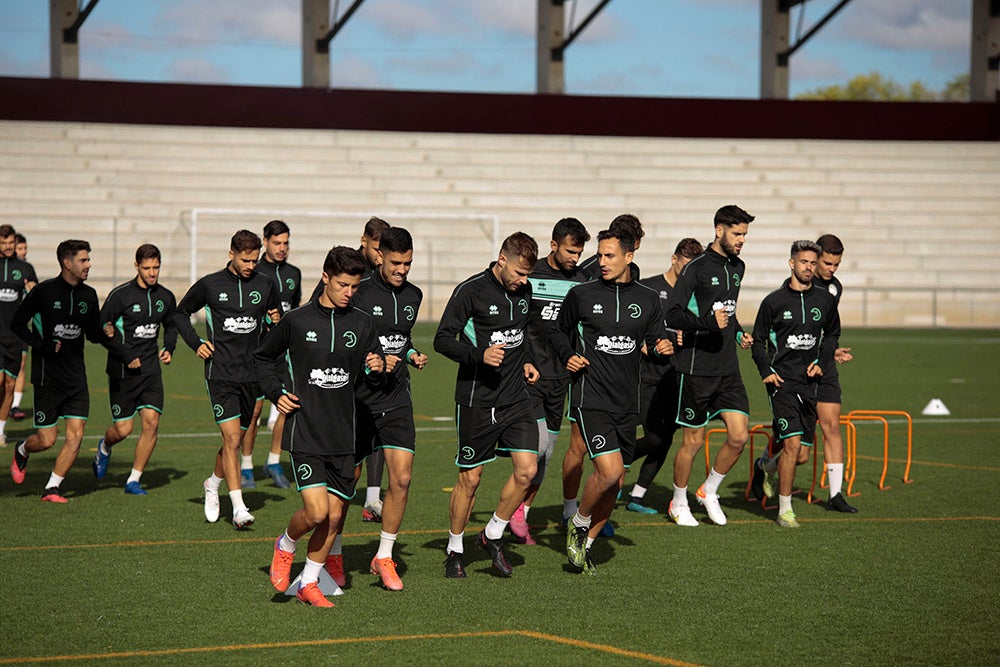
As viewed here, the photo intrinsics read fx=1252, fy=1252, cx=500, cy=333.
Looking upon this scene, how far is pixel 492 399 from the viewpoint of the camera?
7789 millimetres

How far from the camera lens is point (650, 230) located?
3894cm

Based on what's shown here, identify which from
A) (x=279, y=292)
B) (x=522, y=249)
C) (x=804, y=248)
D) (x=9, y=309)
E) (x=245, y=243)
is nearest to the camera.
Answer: (x=522, y=249)

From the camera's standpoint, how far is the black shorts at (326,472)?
269 inches

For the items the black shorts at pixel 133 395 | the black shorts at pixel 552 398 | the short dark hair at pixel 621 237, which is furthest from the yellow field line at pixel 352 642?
the black shorts at pixel 133 395

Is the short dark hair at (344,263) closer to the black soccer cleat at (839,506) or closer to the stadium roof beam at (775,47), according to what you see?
the black soccer cleat at (839,506)

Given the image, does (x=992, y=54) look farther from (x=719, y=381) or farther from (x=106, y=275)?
(x=719, y=381)

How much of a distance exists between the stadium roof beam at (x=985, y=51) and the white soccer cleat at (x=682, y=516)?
35.7 meters

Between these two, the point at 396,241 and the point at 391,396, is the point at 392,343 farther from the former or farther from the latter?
the point at 396,241

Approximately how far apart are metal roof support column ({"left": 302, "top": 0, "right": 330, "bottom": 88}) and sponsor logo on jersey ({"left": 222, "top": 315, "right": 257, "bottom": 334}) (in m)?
30.1

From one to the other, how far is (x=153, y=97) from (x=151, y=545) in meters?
30.8

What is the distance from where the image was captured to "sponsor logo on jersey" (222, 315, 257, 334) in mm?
9594

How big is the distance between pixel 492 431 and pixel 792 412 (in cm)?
289

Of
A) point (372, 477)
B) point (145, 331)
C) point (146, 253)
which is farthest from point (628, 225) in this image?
point (145, 331)


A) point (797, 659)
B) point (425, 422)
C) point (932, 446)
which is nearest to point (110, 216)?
point (425, 422)
